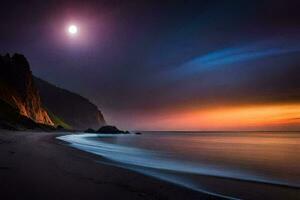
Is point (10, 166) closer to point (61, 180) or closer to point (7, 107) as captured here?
point (61, 180)

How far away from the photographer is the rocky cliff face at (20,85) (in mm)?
122838

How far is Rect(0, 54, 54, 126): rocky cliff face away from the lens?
4836 inches

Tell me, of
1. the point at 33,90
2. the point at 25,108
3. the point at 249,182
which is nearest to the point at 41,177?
the point at 249,182

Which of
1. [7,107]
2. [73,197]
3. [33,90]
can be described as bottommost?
[73,197]

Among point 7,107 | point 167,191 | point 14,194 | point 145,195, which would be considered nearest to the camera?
point 14,194

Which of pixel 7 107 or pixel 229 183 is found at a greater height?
pixel 7 107

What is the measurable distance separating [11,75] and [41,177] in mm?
135650

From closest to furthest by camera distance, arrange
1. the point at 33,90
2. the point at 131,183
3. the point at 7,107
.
A: the point at 131,183
the point at 7,107
the point at 33,90

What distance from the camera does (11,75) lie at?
429 feet

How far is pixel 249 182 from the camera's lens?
1366 centimetres

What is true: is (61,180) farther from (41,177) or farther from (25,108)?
(25,108)

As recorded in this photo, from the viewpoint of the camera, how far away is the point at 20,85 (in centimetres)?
13050

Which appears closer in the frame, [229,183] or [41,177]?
[41,177]

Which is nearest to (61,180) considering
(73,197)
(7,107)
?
(73,197)
